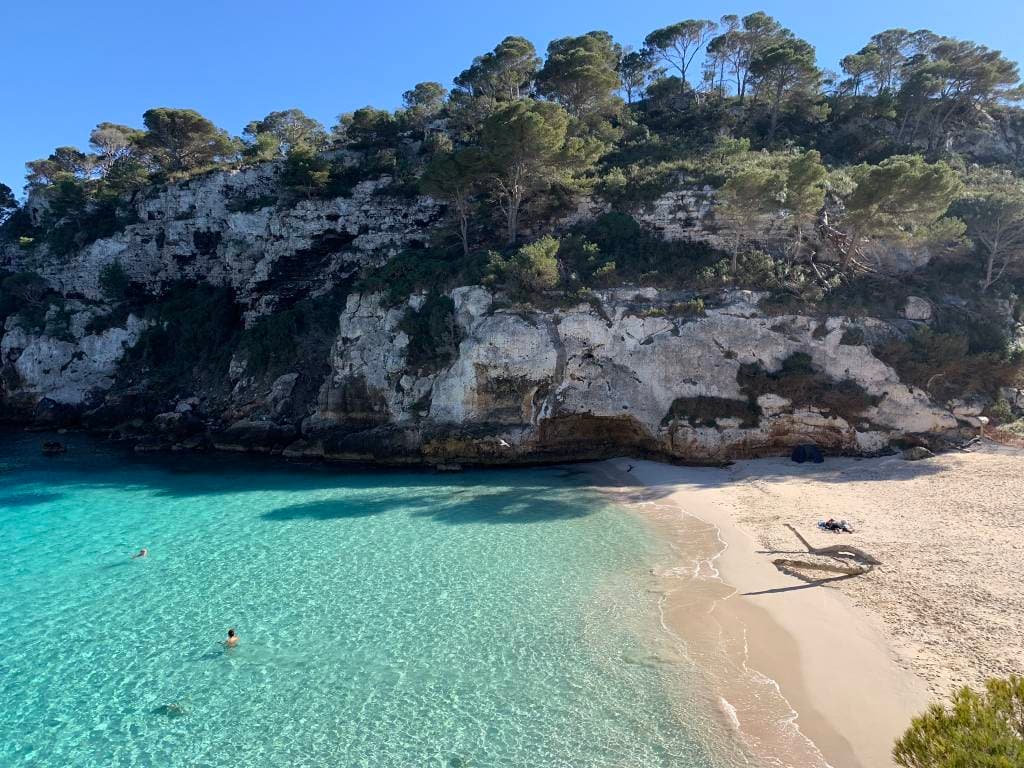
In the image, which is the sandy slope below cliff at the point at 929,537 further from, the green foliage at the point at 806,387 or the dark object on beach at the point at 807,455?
the green foliage at the point at 806,387

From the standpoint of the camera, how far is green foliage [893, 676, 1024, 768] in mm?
3840

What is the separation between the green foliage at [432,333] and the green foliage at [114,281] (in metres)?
23.9

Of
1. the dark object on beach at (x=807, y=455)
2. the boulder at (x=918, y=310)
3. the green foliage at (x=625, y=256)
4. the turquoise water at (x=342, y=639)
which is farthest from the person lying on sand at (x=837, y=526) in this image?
the boulder at (x=918, y=310)

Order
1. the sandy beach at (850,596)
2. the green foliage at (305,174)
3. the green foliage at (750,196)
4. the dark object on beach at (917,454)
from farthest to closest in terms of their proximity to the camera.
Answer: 1. the green foliage at (305,174)
2. the green foliage at (750,196)
3. the dark object on beach at (917,454)
4. the sandy beach at (850,596)

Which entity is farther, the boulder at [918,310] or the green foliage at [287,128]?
the green foliage at [287,128]

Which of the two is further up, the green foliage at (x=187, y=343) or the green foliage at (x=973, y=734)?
the green foliage at (x=187, y=343)

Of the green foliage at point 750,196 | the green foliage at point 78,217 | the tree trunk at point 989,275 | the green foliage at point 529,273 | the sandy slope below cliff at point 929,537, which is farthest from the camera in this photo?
the green foliage at point 78,217

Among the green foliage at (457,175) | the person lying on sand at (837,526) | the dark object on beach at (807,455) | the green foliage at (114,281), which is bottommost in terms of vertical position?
the person lying on sand at (837,526)

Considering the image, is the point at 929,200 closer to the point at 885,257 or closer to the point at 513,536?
the point at 885,257

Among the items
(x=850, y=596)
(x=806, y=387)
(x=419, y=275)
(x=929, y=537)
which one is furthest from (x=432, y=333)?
(x=929, y=537)

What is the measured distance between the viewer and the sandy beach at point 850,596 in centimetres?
768

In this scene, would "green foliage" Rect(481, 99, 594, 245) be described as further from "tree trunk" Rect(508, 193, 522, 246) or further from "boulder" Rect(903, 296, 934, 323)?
"boulder" Rect(903, 296, 934, 323)

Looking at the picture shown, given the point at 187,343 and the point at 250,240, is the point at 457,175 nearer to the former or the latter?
the point at 250,240

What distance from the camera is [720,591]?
444 inches
